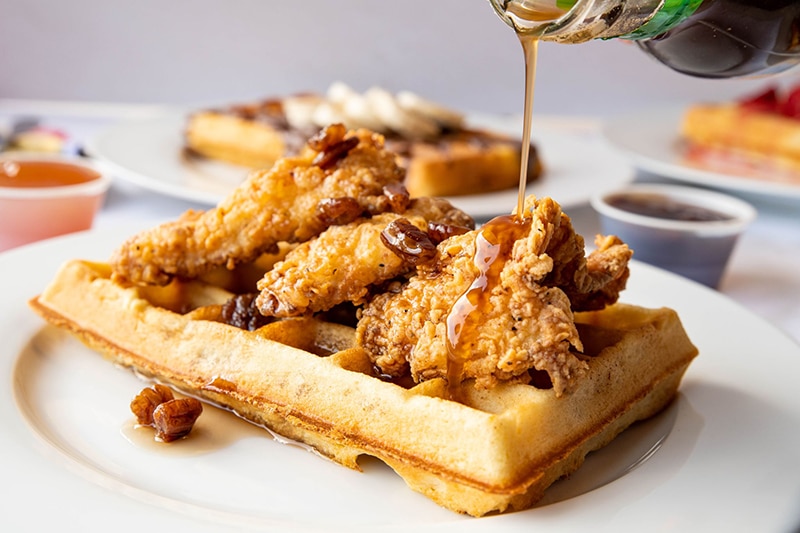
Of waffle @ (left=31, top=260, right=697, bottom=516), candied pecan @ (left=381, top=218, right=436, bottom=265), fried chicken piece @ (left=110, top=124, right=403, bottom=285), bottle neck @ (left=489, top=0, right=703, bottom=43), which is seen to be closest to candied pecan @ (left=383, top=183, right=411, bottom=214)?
fried chicken piece @ (left=110, top=124, right=403, bottom=285)

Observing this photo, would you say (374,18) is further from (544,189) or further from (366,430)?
(366,430)

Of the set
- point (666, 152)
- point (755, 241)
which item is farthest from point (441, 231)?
point (666, 152)

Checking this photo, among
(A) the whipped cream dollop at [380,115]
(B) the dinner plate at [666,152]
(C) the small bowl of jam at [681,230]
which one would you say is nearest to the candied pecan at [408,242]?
(C) the small bowl of jam at [681,230]

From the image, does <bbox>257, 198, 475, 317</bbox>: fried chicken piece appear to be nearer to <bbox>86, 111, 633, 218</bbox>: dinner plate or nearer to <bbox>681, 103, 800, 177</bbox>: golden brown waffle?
<bbox>86, 111, 633, 218</bbox>: dinner plate

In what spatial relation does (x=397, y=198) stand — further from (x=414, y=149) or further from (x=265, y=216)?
(x=414, y=149)

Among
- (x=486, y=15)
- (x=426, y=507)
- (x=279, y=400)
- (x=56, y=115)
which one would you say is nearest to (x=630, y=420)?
(x=426, y=507)

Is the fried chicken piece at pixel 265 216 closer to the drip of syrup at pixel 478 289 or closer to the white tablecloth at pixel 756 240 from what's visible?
the drip of syrup at pixel 478 289
